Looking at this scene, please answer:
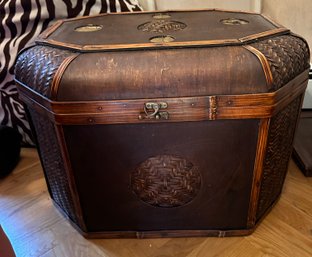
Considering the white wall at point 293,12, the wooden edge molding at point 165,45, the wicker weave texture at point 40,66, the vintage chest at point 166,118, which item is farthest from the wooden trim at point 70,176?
the white wall at point 293,12

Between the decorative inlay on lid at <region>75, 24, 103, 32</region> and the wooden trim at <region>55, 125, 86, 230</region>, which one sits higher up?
the decorative inlay on lid at <region>75, 24, 103, 32</region>

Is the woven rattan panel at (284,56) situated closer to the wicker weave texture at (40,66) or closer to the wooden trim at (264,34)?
the wooden trim at (264,34)

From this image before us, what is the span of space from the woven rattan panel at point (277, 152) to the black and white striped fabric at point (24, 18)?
0.81 metres

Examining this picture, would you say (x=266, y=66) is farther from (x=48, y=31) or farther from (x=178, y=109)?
(x=48, y=31)

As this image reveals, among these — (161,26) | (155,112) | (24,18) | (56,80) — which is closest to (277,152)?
(155,112)

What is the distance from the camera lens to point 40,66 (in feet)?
2.76

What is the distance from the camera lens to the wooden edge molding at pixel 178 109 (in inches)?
30.0

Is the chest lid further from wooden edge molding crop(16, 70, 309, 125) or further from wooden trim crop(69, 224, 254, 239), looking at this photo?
wooden trim crop(69, 224, 254, 239)

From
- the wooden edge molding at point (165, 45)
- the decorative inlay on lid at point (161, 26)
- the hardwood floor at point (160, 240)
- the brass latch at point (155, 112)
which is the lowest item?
the hardwood floor at point (160, 240)

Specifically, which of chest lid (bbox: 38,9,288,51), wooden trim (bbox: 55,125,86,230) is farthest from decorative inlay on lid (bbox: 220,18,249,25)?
wooden trim (bbox: 55,125,86,230)

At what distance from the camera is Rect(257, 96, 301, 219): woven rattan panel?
86 cm

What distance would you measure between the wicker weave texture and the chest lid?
4cm

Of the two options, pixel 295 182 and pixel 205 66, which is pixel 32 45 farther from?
pixel 295 182

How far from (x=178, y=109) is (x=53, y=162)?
1.36 feet
